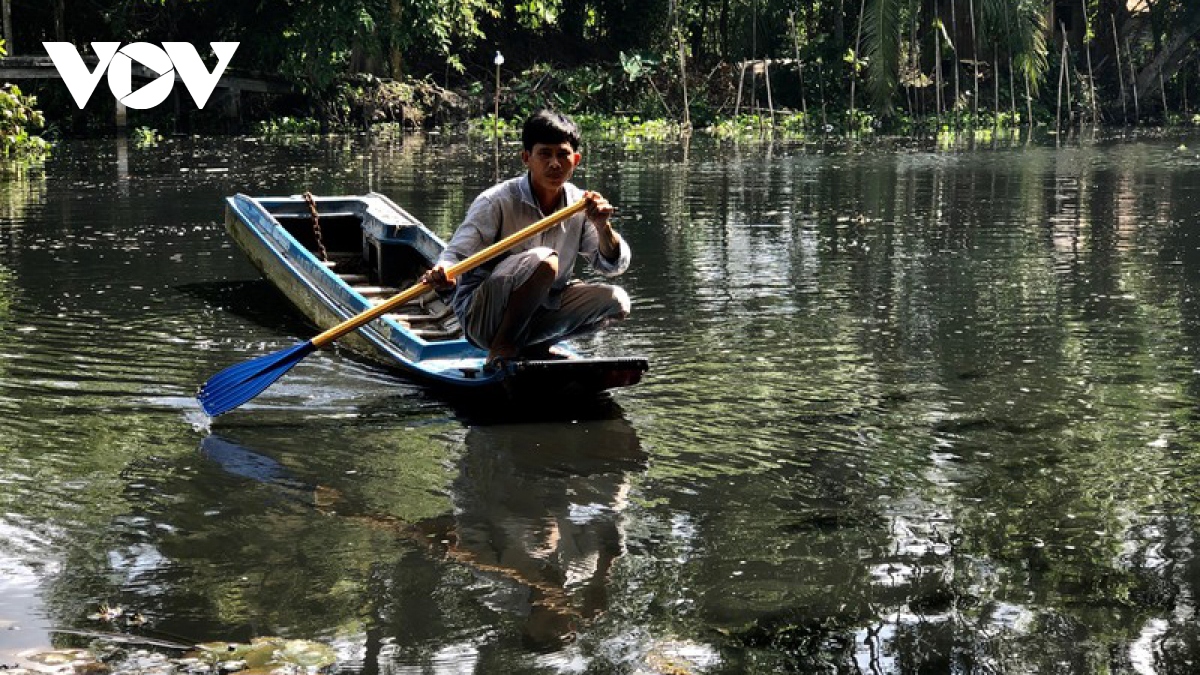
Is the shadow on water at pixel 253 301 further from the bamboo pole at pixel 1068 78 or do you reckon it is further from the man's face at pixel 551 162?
the bamboo pole at pixel 1068 78

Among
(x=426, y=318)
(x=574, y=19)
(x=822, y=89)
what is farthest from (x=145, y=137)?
(x=426, y=318)

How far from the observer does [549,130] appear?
219 inches

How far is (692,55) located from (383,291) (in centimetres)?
2354

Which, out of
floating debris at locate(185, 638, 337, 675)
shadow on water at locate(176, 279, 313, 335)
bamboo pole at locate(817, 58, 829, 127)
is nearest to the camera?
floating debris at locate(185, 638, 337, 675)

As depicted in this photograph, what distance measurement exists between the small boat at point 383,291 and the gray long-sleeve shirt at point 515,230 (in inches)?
12.8

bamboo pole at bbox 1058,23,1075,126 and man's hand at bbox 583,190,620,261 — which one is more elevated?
bamboo pole at bbox 1058,23,1075,126

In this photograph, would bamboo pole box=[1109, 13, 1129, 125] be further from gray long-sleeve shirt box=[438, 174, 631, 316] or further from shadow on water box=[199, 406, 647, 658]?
shadow on water box=[199, 406, 647, 658]

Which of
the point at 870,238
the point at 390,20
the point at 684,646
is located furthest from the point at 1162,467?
the point at 390,20

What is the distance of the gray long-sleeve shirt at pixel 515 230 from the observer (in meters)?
5.82

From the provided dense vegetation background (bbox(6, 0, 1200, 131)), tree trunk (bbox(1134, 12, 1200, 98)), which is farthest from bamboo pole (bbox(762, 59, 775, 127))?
tree trunk (bbox(1134, 12, 1200, 98))

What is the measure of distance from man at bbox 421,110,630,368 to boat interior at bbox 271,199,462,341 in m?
1.18

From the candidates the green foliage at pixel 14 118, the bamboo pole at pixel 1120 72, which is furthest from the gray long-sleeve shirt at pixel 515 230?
the bamboo pole at pixel 1120 72

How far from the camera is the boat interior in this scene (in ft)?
25.0

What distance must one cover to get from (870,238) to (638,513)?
7038 mm
